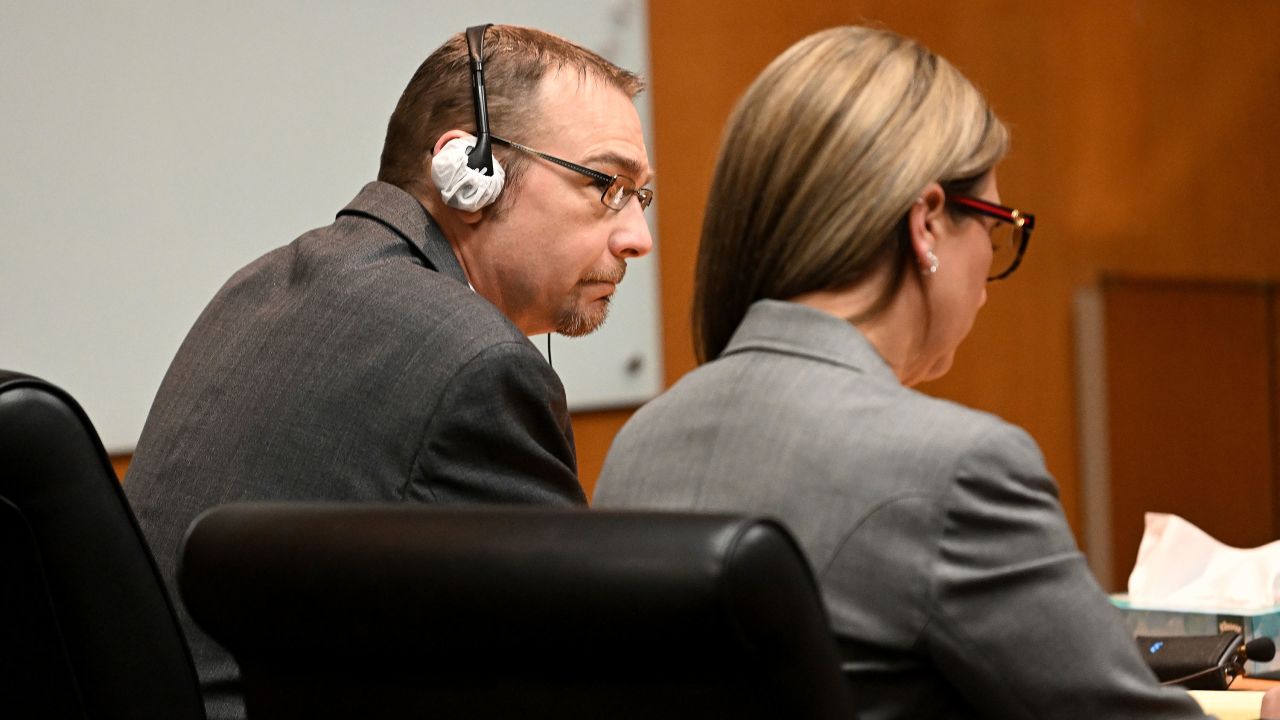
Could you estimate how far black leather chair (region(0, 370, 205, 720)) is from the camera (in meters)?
1.08

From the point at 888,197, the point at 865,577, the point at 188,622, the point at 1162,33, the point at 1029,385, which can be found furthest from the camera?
the point at 1162,33

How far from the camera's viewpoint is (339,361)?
5.06 feet

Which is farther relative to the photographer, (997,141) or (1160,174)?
(1160,174)

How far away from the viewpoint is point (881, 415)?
1.03m

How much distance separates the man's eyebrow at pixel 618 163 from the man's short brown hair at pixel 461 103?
0.09 meters

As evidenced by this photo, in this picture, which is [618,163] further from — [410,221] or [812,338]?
[812,338]

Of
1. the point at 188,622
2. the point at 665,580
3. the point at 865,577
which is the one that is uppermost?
the point at 665,580

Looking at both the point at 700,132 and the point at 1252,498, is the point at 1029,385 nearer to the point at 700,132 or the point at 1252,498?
the point at 1252,498

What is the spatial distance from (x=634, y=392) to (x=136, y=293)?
49.0 inches

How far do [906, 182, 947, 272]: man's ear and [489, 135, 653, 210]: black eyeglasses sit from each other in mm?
850

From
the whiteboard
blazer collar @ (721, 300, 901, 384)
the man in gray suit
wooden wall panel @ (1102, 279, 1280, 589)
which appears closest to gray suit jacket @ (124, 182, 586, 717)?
the man in gray suit

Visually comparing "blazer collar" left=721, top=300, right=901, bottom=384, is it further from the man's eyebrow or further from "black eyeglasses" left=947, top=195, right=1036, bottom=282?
the man's eyebrow

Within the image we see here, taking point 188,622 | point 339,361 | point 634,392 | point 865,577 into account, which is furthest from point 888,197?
point 634,392

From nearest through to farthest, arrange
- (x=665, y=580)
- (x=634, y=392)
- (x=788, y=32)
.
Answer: (x=665, y=580), (x=634, y=392), (x=788, y=32)
